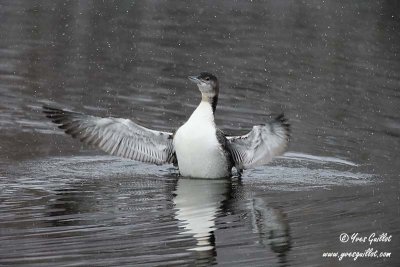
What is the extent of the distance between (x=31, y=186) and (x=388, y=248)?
4359 mm

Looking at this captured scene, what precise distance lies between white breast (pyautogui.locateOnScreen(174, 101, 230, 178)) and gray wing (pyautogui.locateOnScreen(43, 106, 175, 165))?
0.39 m

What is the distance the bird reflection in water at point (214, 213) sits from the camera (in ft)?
35.7

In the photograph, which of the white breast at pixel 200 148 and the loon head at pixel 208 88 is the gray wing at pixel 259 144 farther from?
the loon head at pixel 208 88

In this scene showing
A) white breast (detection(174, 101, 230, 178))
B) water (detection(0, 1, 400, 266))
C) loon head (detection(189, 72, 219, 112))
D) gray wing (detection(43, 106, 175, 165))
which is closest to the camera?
water (detection(0, 1, 400, 266))

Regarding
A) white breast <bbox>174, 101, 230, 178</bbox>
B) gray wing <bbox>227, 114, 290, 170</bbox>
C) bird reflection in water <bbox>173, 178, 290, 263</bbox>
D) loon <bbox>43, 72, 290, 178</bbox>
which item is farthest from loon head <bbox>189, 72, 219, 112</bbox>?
bird reflection in water <bbox>173, 178, 290, 263</bbox>

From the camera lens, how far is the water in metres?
10.8

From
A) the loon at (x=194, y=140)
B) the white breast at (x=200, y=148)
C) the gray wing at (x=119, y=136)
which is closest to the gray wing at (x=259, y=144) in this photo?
the loon at (x=194, y=140)

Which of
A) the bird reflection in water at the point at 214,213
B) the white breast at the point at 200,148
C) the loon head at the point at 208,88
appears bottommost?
the bird reflection in water at the point at 214,213

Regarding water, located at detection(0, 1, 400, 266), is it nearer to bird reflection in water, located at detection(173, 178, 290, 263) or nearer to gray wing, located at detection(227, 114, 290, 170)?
bird reflection in water, located at detection(173, 178, 290, 263)

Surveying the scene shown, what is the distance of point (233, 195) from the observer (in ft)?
42.9

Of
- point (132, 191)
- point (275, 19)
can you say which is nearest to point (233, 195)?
point (132, 191)

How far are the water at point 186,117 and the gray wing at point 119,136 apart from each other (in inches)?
9.6

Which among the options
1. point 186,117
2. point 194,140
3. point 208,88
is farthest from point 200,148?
point 186,117

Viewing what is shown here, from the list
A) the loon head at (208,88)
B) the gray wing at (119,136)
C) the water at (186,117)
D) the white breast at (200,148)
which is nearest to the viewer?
the water at (186,117)
